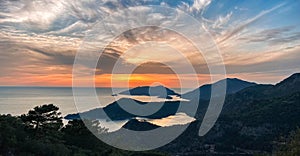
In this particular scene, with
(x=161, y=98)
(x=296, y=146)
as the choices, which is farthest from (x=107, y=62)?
(x=161, y=98)

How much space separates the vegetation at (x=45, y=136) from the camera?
13.4 m

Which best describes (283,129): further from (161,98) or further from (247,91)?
(247,91)

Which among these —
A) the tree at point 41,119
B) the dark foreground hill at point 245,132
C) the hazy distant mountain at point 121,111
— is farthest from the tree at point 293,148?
the dark foreground hill at point 245,132

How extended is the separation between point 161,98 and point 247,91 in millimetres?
71834

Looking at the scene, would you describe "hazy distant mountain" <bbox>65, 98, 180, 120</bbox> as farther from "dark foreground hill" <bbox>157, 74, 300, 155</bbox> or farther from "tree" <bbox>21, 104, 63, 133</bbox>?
"tree" <bbox>21, 104, 63, 133</bbox>

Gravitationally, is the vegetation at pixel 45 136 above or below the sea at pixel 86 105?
below

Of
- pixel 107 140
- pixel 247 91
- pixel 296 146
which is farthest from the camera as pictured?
pixel 247 91

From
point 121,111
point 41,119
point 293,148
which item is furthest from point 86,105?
point 293,148

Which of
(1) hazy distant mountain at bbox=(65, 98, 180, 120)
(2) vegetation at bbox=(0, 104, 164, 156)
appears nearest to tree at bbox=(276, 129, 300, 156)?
(2) vegetation at bbox=(0, 104, 164, 156)

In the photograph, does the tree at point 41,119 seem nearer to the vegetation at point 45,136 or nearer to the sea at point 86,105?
the vegetation at point 45,136

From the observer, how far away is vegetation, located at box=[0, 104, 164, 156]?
1336cm

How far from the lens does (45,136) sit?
1598 cm

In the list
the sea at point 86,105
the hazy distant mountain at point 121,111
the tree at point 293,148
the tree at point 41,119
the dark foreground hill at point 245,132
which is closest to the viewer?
the tree at point 293,148

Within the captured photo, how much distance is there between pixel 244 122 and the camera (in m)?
61.6
